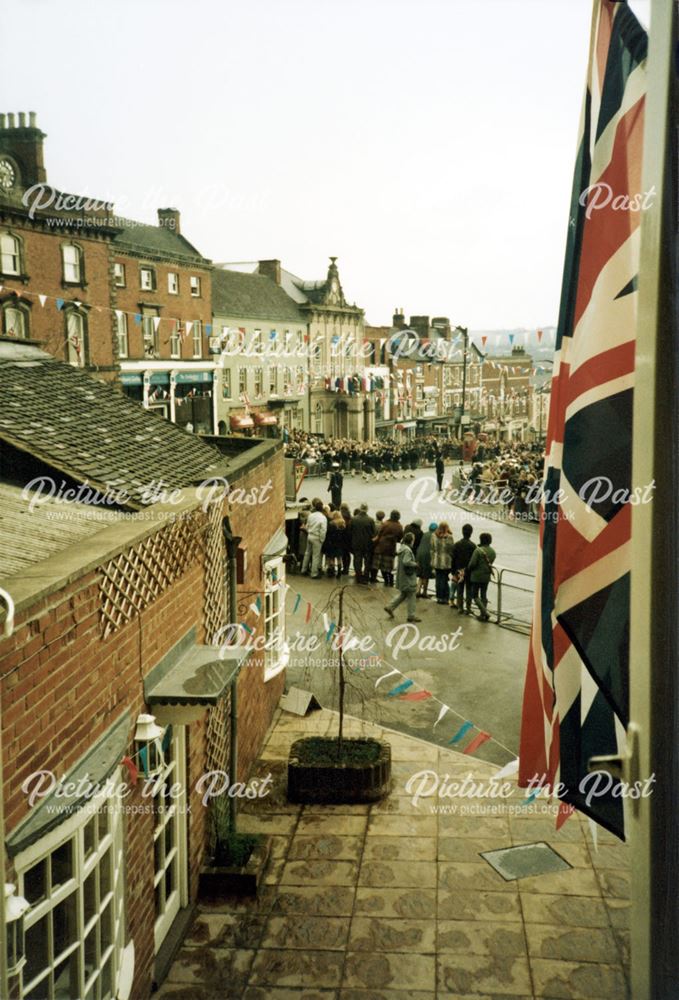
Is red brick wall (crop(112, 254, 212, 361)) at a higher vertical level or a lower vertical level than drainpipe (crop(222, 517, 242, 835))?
higher

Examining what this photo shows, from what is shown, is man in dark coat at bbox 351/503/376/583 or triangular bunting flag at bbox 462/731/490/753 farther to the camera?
man in dark coat at bbox 351/503/376/583

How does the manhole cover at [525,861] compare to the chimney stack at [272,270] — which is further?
the chimney stack at [272,270]

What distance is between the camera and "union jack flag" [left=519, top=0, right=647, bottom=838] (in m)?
2.93

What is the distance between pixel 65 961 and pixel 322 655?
8.74 metres

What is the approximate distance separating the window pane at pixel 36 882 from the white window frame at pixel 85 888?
23 mm

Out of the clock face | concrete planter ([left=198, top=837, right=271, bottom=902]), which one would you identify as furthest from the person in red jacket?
the clock face

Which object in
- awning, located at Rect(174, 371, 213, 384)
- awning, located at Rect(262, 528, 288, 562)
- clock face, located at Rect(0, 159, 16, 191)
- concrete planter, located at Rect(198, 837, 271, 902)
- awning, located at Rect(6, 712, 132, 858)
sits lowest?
concrete planter, located at Rect(198, 837, 271, 902)

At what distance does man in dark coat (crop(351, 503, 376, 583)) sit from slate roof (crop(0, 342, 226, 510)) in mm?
6021

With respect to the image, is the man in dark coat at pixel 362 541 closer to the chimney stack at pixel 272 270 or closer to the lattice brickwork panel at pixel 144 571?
the lattice brickwork panel at pixel 144 571

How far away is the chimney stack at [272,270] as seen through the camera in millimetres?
52500

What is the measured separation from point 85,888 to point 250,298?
4543 centimetres

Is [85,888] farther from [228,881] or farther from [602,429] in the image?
[602,429]

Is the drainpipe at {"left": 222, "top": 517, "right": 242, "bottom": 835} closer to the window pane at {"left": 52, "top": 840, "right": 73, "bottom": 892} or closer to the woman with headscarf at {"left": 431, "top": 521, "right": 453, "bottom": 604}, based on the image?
the window pane at {"left": 52, "top": 840, "right": 73, "bottom": 892}

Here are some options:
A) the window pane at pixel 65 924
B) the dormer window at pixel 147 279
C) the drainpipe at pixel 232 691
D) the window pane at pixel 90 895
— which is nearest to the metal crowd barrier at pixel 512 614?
the drainpipe at pixel 232 691
